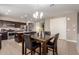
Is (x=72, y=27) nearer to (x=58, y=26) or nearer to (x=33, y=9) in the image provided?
(x=58, y=26)

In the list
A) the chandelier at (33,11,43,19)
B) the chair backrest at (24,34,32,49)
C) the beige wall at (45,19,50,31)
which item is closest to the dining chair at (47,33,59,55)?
the beige wall at (45,19,50,31)

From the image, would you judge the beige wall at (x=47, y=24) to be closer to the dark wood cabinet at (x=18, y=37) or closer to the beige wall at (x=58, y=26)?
the beige wall at (x=58, y=26)

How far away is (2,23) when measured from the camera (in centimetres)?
202

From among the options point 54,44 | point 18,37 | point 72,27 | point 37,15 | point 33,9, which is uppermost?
point 33,9

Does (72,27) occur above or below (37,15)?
below

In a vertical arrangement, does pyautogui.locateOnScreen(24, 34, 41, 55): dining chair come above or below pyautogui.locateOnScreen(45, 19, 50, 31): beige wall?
below

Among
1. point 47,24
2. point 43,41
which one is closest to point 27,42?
point 43,41

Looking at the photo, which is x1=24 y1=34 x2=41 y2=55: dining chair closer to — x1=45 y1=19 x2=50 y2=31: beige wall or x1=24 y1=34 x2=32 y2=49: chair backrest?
x1=24 y1=34 x2=32 y2=49: chair backrest

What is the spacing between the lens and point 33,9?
2.03 metres

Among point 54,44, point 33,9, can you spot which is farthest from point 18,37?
point 54,44

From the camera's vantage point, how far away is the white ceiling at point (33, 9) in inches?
78.7

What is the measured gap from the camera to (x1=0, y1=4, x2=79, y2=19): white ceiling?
2.00 meters

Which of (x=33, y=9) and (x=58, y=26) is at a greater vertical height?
(x=33, y=9)

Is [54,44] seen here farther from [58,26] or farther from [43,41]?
[58,26]
